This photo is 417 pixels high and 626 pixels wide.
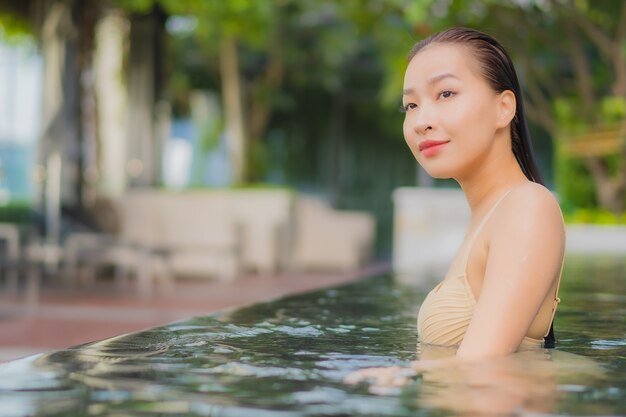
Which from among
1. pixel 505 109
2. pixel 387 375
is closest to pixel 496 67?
pixel 505 109

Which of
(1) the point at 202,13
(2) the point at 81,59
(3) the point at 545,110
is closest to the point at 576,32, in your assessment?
(3) the point at 545,110

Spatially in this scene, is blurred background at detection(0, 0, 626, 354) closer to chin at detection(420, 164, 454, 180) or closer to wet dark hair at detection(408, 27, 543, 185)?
wet dark hair at detection(408, 27, 543, 185)

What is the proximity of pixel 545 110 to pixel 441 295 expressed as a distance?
1279 centimetres

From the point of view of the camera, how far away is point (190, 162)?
2045 cm

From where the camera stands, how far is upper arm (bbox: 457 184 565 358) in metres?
1.48

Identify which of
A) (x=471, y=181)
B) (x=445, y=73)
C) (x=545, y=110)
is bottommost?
(x=471, y=181)

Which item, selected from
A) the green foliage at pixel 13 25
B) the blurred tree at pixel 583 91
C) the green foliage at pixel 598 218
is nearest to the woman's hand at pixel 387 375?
the blurred tree at pixel 583 91

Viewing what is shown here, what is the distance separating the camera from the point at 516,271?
1.50m

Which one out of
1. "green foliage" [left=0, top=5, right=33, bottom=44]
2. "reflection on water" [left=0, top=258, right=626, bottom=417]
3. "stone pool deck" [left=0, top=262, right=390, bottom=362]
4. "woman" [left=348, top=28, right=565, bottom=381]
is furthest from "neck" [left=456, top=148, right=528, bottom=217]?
"green foliage" [left=0, top=5, right=33, bottom=44]

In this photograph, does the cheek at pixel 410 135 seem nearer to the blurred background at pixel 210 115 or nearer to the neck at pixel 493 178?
the neck at pixel 493 178

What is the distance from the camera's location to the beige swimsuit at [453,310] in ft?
5.58

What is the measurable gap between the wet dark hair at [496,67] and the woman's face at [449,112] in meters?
0.02

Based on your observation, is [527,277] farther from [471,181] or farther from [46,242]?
[46,242]

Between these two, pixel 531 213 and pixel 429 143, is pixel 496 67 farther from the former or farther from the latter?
pixel 531 213
